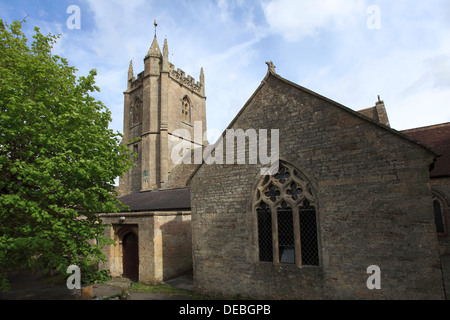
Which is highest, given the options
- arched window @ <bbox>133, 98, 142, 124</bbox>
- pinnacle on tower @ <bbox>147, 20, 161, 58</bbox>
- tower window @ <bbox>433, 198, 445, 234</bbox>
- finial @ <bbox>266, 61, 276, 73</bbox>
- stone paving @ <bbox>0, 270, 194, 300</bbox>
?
pinnacle on tower @ <bbox>147, 20, 161, 58</bbox>

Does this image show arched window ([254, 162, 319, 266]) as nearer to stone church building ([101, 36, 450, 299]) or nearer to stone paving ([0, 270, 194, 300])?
stone church building ([101, 36, 450, 299])

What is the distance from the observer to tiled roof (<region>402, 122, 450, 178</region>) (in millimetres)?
13886

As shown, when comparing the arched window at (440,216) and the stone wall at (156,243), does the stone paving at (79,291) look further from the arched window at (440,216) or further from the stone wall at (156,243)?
the arched window at (440,216)

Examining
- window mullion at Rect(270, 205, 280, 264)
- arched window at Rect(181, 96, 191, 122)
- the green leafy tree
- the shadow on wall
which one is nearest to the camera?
the green leafy tree

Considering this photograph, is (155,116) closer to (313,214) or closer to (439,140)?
(313,214)

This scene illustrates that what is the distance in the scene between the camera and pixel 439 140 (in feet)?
51.0

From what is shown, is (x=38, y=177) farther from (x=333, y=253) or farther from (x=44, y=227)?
(x=333, y=253)

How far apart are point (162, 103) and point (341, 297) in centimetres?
2624

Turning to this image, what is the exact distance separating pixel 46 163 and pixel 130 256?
367 inches

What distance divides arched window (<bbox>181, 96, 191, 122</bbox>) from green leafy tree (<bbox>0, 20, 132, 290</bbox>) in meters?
23.7

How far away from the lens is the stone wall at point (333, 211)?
651 cm

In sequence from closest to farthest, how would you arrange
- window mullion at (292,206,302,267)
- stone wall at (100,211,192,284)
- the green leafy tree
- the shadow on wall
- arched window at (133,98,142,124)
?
the green leafy tree, window mullion at (292,206,302,267), stone wall at (100,211,192,284), the shadow on wall, arched window at (133,98,142,124)

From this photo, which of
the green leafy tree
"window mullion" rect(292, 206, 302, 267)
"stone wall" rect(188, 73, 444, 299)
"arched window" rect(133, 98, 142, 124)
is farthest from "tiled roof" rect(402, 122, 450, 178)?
"arched window" rect(133, 98, 142, 124)

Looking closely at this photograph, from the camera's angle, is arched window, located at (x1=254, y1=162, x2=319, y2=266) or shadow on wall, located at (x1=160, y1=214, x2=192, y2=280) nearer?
arched window, located at (x1=254, y1=162, x2=319, y2=266)
